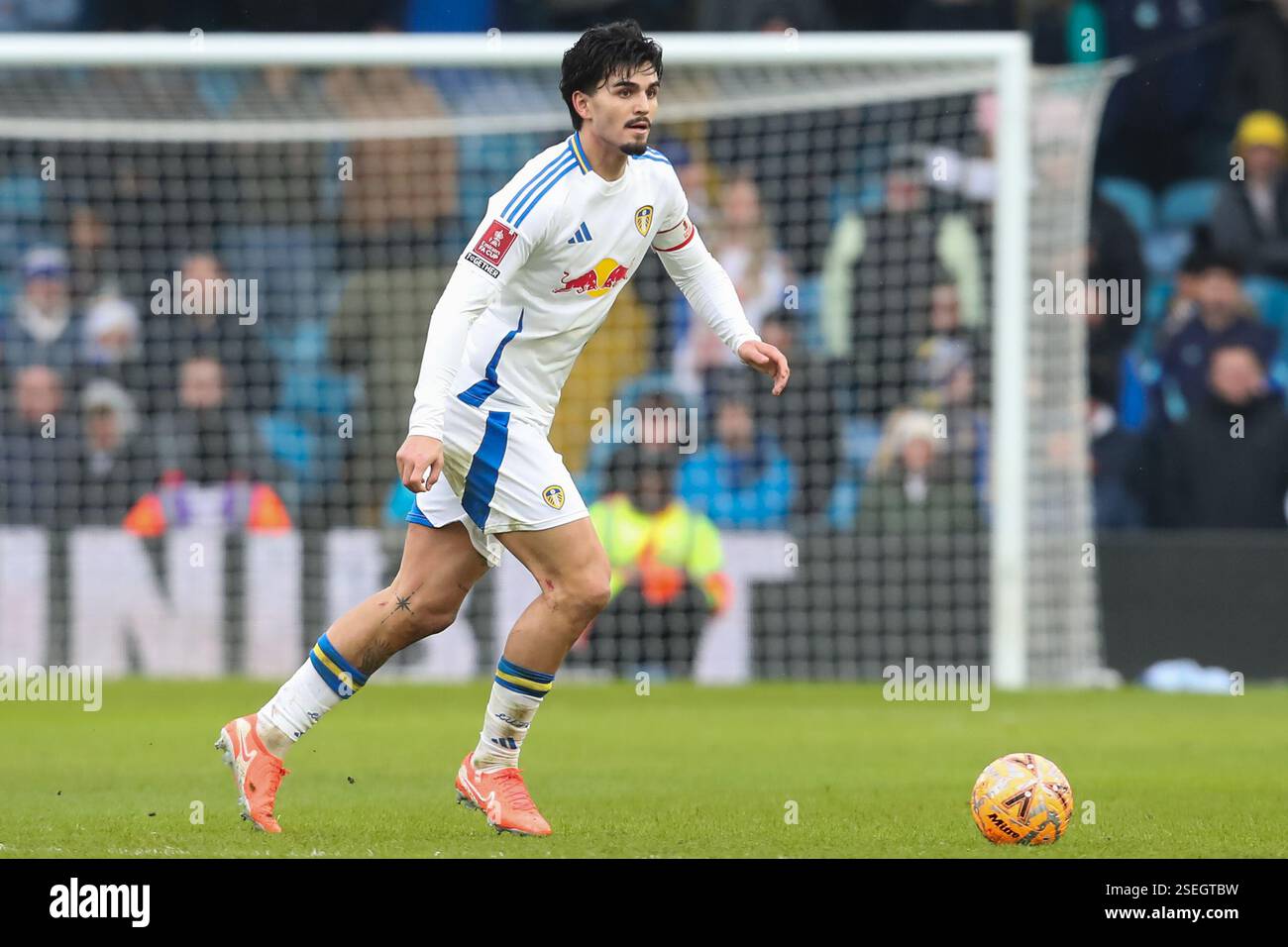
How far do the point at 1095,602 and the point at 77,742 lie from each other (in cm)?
616

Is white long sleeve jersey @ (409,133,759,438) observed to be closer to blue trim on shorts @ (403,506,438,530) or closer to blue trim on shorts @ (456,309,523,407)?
blue trim on shorts @ (456,309,523,407)

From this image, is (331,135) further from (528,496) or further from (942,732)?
(528,496)

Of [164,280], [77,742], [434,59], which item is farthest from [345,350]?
[77,742]

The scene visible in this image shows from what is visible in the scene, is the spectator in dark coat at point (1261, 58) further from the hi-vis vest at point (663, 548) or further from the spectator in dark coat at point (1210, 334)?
the hi-vis vest at point (663, 548)

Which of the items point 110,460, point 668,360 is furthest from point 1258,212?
point 110,460

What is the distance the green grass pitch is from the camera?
235 inches

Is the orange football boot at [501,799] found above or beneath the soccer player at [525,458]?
beneath

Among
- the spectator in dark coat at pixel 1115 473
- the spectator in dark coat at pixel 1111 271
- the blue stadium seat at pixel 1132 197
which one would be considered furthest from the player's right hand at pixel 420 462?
the blue stadium seat at pixel 1132 197

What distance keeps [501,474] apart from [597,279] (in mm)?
676

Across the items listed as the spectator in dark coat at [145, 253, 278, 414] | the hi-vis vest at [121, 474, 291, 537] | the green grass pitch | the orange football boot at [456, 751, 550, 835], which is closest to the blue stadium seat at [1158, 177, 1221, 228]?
the green grass pitch

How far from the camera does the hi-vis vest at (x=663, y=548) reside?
12.9m

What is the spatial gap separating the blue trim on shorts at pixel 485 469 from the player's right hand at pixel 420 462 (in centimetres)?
53

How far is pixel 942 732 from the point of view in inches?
391

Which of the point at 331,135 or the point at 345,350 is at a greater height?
the point at 331,135
